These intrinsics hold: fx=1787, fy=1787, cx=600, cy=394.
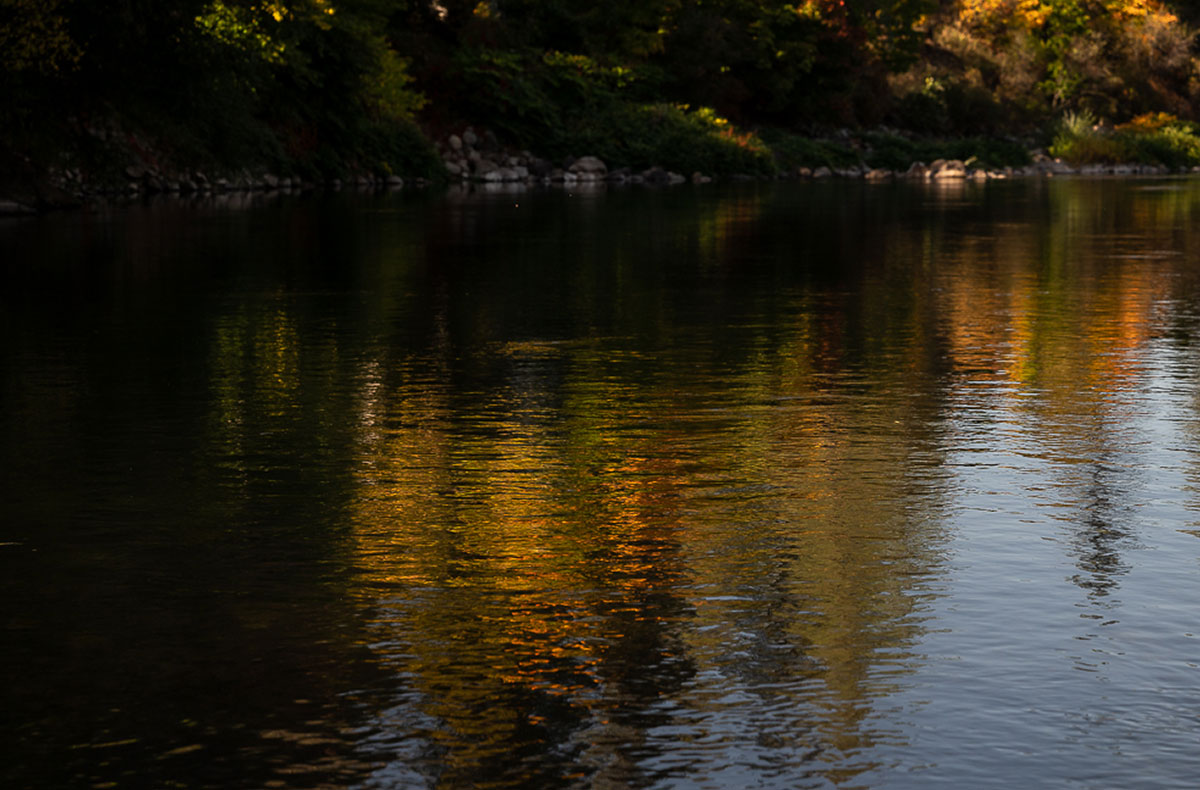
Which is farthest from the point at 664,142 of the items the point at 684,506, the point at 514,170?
the point at 684,506

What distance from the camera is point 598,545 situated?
6953mm

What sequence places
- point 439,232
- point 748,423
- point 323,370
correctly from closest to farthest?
point 748,423, point 323,370, point 439,232

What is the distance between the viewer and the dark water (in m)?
4.76

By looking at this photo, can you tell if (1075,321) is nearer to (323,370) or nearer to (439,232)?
(323,370)

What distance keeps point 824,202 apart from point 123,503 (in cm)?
3379

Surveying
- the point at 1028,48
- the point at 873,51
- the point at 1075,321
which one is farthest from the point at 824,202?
the point at 1028,48

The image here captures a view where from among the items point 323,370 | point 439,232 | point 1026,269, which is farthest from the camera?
point 439,232

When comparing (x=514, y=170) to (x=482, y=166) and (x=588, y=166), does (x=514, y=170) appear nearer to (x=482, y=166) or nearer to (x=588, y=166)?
(x=482, y=166)

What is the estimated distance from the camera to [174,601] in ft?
20.1

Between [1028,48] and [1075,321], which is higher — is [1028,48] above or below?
above

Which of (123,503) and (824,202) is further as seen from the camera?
(824,202)

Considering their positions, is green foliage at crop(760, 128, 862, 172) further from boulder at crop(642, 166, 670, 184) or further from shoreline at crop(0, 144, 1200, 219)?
boulder at crop(642, 166, 670, 184)

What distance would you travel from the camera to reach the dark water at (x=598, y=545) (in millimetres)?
4758

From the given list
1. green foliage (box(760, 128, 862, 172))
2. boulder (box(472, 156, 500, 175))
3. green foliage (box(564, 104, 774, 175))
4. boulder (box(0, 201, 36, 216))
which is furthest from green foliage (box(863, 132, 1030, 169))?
boulder (box(0, 201, 36, 216))
